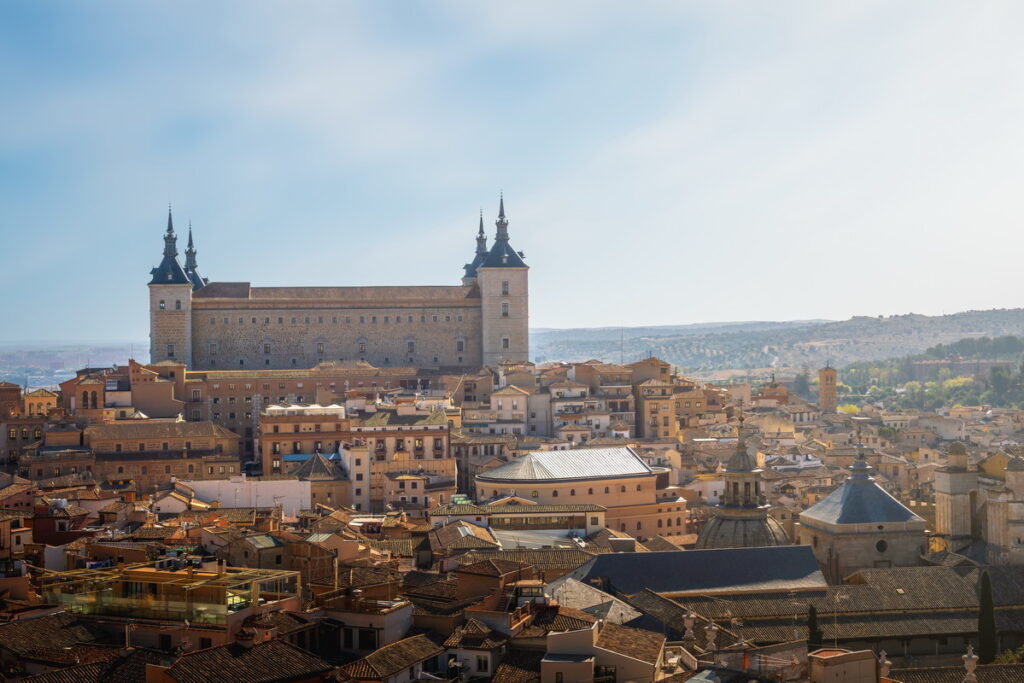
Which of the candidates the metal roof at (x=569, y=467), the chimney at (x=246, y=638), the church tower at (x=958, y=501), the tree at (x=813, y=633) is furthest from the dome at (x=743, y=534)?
the chimney at (x=246, y=638)

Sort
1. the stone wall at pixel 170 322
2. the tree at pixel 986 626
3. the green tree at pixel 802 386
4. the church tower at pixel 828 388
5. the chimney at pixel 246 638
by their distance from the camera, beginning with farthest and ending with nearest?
the green tree at pixel 802 386 → the church tower at pixel 828 388 → the stone wall at pixel 170 322 → the tree at pixel 986 626 → the chimney at pixel 246 638

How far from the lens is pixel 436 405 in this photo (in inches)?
2215

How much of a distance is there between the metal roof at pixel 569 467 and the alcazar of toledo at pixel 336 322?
103 feet

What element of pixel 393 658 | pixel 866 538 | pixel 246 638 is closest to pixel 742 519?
pixel 866 538

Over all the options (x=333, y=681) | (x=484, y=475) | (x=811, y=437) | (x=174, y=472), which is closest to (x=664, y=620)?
(x=333, y=681)

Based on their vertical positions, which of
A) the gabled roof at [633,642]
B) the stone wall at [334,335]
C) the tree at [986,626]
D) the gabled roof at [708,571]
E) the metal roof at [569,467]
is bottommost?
→ the tree at [986,626]

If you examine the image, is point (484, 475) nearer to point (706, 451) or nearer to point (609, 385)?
point (706, 451)

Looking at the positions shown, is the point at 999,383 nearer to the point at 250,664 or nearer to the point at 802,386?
the point at 802,386

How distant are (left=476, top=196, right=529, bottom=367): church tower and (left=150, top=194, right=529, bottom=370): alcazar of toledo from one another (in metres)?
0.06

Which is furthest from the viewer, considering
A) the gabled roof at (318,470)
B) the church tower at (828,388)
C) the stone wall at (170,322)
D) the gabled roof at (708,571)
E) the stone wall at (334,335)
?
the church tower at (828,388)

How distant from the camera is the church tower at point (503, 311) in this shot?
256ft

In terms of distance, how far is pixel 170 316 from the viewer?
75.8 metres

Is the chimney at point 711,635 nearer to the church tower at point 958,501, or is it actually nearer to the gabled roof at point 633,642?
the gabled roof at point 633,642

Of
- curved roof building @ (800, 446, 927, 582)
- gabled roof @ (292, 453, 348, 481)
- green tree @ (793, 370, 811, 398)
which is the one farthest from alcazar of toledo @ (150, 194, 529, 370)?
green tree @ (793, 370, 811, 398)
